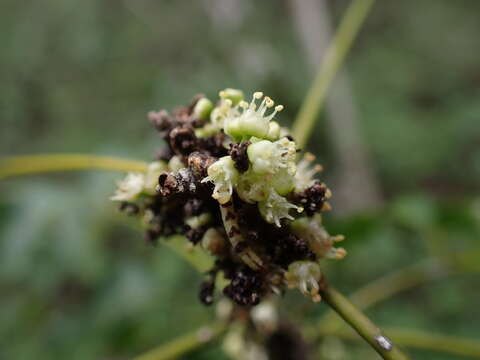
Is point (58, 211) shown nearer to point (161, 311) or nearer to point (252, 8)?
point (161, 311)

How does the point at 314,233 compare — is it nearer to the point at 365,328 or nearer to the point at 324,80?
the point at 365,328

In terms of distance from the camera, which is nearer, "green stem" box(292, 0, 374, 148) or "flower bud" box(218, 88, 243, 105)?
"flower bud" box(218, 88, 243, 105)

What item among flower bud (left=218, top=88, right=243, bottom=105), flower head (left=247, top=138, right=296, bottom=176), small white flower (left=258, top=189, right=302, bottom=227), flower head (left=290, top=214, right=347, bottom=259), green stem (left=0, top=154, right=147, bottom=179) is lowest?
flower head (left=290, top=214, right=347, bottom=259)

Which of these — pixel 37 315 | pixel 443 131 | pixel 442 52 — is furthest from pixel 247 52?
pixel 442 52

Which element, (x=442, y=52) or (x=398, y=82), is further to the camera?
(x=442, y=52)

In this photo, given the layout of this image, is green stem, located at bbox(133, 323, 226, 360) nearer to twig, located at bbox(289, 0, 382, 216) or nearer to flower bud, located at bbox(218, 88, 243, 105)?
flower bud, located at bbox(218, 88, 243, 105)

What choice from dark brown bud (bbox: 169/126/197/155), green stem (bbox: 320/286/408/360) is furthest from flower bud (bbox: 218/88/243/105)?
green stem (bbox: 320/286/408/360)
